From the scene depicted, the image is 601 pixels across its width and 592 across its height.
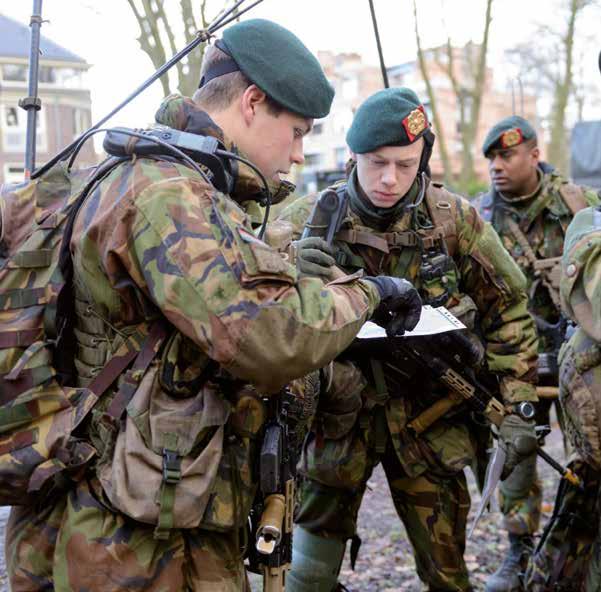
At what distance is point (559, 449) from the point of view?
6973 mm

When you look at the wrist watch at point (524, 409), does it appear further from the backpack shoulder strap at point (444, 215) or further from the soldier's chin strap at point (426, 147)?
the soldier's chin strap at point (426, 147)

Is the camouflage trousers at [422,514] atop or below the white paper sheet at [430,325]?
below

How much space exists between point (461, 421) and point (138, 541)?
181 centimetres

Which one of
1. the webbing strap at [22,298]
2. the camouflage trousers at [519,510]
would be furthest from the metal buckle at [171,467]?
the camouflage trousers at [519,510]

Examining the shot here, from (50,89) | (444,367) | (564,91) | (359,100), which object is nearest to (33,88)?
(50,89)

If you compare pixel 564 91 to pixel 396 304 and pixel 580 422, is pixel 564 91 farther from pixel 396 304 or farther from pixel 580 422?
pixel 396 304

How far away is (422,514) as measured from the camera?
3275 mm

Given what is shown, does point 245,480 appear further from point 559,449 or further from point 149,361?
point 559,449

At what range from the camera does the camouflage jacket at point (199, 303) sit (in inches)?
67.1

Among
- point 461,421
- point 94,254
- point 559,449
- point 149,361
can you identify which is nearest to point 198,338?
point 149,361

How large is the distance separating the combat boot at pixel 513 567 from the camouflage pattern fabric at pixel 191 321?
2.41m

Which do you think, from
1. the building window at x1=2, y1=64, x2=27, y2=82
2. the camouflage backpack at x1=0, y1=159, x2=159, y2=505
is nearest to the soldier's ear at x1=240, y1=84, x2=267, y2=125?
the camouflage backpack at x1=0, y1=159, x2=159, y2=505

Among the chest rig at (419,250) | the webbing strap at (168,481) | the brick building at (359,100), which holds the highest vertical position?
the chest rig at (419,250)

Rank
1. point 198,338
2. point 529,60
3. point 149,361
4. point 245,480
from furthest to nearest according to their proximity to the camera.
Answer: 1. point 529,60
2. point 245,480
3. point 149,361
4. point 198,338
